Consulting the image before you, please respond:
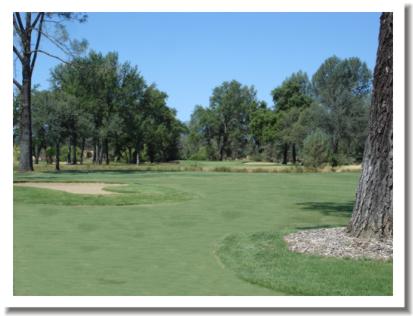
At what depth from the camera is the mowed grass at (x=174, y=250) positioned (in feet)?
19.6

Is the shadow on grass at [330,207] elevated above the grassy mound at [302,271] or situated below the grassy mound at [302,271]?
above

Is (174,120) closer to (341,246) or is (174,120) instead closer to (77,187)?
(77,187)

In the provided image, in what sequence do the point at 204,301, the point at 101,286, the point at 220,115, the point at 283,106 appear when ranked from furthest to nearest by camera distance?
1. the point at 220,115
2. the point at 283,106
3. the point at 101,286
4. the point at 204,301

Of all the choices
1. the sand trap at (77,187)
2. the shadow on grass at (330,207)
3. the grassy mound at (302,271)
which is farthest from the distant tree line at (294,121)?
the grassy mound at (302,271)

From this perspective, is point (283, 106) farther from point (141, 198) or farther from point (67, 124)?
point (141, 198)

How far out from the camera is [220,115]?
86188 millimetres

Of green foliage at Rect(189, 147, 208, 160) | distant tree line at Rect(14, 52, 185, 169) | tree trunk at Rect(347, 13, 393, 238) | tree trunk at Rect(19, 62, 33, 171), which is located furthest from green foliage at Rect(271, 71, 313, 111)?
tree trunk at Rect(347, 13, 393, 238)

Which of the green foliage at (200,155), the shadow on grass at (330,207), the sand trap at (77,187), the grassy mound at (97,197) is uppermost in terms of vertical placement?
the green foliage at (200,155)

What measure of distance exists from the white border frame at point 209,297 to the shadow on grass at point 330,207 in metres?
6.06

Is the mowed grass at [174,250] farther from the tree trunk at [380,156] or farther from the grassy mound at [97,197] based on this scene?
the tree trunk at [380,156]

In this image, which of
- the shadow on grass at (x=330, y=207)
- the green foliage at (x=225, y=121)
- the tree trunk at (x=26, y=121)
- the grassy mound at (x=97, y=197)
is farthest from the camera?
the green foliage at (x=225, y=121)
